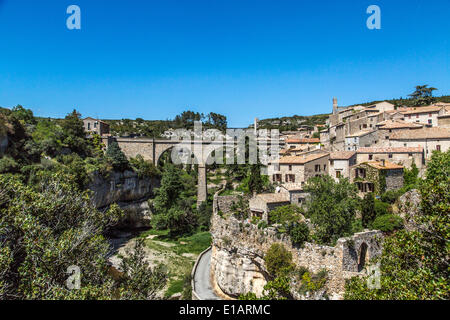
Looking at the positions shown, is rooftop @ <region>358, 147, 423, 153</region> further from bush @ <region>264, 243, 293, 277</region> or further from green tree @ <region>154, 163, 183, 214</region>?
green tree @ <region>154, 163, 183, 214</region>

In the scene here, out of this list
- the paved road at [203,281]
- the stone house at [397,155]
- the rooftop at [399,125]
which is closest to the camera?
the paved road at [203,281]

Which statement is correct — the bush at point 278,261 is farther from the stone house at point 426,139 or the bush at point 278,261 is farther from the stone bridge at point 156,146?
the stone bridge at point 156,146

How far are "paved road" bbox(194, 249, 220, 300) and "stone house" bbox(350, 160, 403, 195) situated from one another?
1587 cm

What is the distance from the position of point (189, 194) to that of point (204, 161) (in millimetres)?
6005

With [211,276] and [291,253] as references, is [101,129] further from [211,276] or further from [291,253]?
[291,253]

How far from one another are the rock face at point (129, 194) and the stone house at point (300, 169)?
21.6 m

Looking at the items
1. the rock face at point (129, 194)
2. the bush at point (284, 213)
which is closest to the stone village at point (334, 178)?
the bush at point (284, 213)

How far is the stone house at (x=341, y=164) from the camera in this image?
2794cm

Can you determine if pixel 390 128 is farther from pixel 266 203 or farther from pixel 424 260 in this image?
pixel 424 260

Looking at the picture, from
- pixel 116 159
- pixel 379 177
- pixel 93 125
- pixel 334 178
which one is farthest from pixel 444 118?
pixel 93 125

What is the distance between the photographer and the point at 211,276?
21.6 meters

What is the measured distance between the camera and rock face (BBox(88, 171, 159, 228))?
35250 mm

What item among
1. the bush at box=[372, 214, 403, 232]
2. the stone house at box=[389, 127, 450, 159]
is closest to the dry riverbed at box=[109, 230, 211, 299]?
the bush at box=[372, 214, 403, 232]
